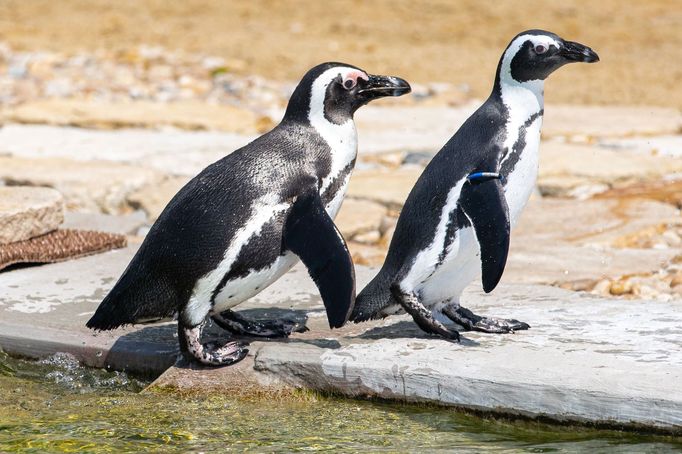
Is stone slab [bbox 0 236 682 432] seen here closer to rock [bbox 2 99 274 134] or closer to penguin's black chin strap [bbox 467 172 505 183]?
penguin's black chin strap [bbox 467 172 505 183]

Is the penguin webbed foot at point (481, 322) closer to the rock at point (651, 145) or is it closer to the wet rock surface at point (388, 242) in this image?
the wet rock surface at point (388, 242)

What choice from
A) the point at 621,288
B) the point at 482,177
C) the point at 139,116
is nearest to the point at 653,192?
the point at 621,288

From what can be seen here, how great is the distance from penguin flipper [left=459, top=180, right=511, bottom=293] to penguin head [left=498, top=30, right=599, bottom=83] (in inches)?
19.2

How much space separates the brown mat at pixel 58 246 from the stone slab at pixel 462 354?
16.3 inches

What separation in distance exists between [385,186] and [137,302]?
12.4 feet

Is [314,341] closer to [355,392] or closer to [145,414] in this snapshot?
[355,392]

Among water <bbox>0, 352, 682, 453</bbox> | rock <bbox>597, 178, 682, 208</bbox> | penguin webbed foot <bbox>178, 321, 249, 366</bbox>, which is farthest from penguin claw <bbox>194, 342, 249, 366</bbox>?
rock <bbox>597, 178, 682, 208</bbox>

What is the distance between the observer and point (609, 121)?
10.3 meters

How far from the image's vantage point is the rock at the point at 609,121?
32.1 ft

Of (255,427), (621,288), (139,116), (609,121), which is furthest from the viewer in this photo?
(139,116)

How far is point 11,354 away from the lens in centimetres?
461

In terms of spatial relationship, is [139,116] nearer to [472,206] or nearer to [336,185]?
[336,185]

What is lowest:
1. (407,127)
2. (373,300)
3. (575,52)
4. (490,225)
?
(373,300)

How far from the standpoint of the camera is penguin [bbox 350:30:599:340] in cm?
412
